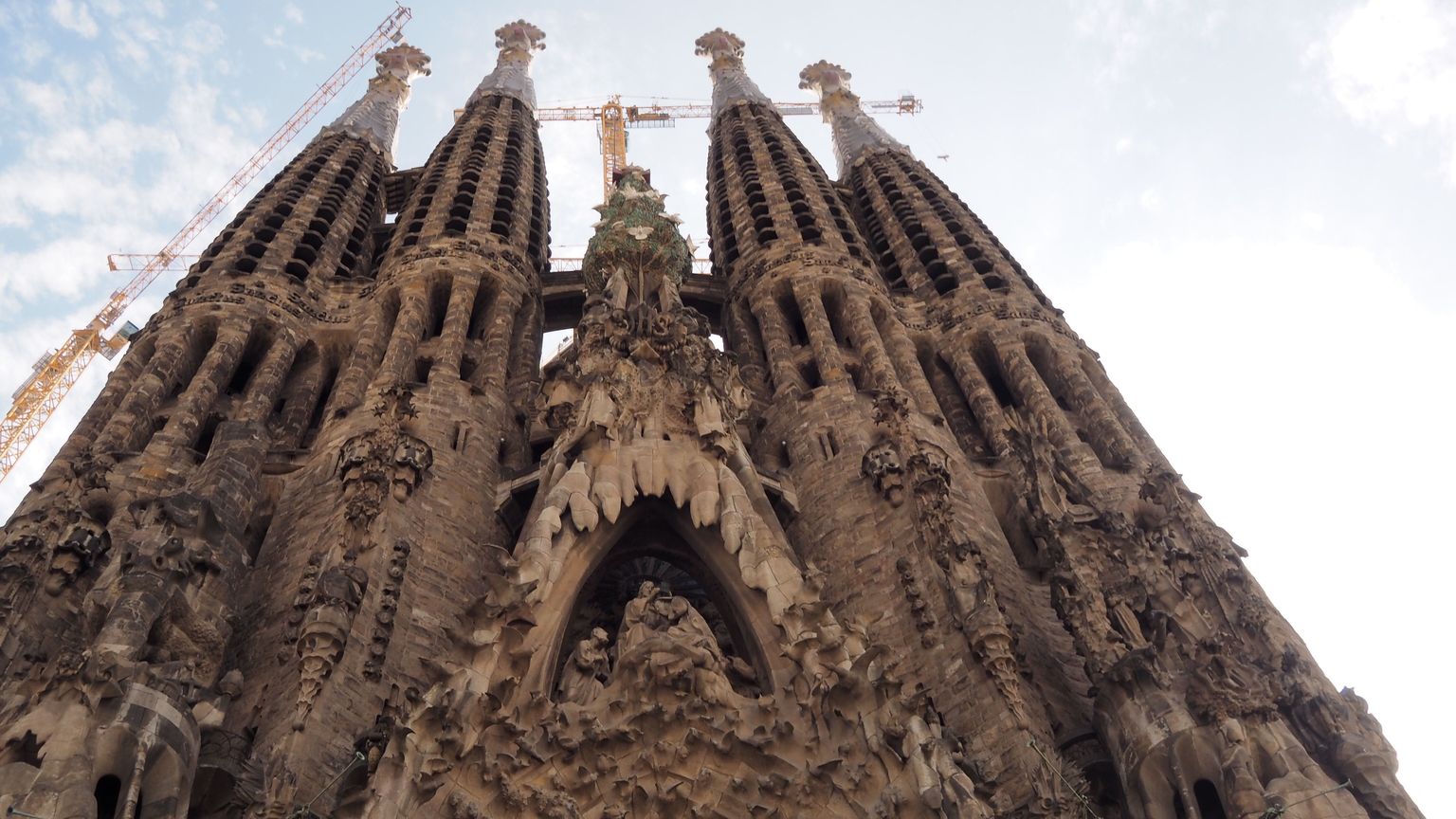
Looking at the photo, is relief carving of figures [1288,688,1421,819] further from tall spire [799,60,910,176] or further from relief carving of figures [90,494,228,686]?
tall spire [799,60,910,176]

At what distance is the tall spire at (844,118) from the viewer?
39.4m

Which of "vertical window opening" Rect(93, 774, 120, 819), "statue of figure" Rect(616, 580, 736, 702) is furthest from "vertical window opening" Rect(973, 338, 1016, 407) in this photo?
"vertical window opening" Rect(93, 774, 120, 819)

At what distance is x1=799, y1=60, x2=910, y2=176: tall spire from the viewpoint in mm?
39438

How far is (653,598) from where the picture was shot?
14836mm

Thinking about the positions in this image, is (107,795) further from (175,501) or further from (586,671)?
(586,671)

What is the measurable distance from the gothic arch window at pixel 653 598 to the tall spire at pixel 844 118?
78.9 ft

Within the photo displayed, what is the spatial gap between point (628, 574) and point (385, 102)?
28.3m

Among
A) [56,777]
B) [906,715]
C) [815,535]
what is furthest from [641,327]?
[56,777]

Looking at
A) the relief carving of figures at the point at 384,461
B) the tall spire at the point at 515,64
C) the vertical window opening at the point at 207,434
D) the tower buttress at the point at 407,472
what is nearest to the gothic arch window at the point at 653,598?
the tower buttress at the point at 407,472

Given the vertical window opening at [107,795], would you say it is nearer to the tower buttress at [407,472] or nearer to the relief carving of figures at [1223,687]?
the tower buttress at [407,472]

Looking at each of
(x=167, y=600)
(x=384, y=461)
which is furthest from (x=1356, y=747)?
(x=167, y=600)

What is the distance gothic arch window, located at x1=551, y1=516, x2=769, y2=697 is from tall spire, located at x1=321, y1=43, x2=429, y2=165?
23.2 meters

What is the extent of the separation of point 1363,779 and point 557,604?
8616 mm

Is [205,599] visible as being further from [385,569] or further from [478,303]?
[478,303]
